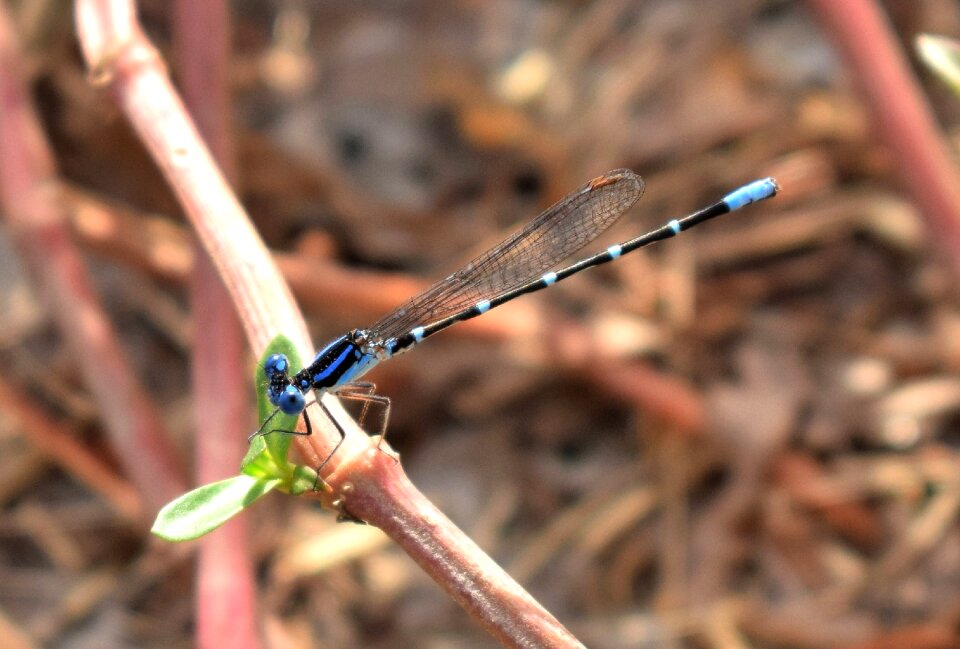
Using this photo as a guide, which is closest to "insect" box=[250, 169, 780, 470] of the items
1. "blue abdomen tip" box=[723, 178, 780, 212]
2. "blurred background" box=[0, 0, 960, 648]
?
"blue abdomen tip" box=[723, 178, 780, 212]

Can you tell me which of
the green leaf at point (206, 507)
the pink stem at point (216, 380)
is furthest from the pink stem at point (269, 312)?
the pink stem at point (216, 380)

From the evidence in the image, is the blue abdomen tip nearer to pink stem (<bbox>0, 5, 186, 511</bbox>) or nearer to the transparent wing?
the transparent wing

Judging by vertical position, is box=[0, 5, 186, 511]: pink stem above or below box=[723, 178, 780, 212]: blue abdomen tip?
above

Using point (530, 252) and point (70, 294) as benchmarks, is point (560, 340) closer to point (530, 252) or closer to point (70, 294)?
point (530, 252)

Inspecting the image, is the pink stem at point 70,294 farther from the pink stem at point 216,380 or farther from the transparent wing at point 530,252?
the transparent wing at point 530,252

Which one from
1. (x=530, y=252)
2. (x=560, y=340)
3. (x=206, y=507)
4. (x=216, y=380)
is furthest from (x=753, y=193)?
(x=206, y=507)

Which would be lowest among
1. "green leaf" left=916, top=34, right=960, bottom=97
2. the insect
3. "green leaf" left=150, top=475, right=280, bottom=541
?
"green leaf" left=150, top=475, right=280, bottom=541
